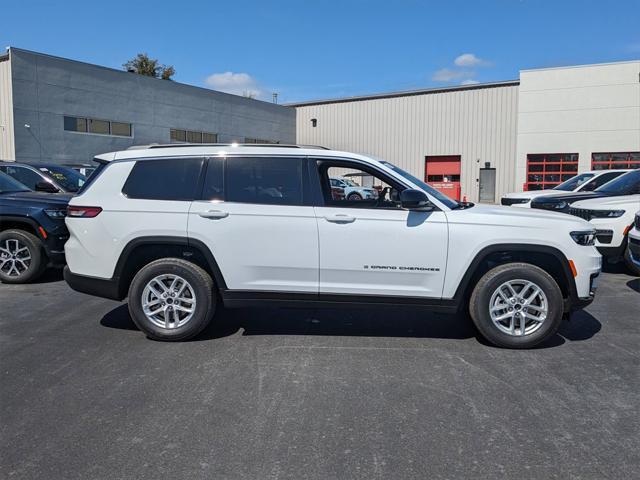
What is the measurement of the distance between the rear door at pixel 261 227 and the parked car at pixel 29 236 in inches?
142

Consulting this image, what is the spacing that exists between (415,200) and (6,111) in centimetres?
2546

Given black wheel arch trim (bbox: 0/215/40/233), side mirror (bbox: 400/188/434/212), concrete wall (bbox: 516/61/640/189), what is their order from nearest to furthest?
1. side mirror (bbox: 400/188/434/212)
2. black wheel arch trim (bbox: 0/215/40/233)
3. concrete wall (bbox: 516/61/640/189)

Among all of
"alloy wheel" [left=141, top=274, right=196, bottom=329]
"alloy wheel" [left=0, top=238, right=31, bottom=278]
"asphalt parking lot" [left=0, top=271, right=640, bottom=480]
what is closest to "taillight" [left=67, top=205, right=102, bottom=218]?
"alloy wheel" [left=141, top=274, right=196, bottom=329]

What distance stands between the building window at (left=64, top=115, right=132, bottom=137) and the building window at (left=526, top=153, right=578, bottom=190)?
23.1m

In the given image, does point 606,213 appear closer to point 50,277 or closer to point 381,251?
point 381,251

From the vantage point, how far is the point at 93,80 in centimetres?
2780

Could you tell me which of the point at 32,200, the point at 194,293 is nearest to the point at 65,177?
the point at 32,200

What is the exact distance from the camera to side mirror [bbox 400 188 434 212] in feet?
15.9

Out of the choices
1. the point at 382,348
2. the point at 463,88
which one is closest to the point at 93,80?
the point at 463,88

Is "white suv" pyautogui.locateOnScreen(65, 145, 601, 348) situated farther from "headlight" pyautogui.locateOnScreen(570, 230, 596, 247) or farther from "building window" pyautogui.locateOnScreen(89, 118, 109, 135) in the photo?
"building window" pyautogui.locateOnScreen(89, 118, 109, 135)

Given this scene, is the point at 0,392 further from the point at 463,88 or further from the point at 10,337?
the point at 463,88

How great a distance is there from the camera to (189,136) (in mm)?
33719

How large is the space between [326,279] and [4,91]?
25.2 m

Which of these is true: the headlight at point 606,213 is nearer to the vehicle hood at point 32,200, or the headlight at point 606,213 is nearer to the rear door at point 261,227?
the rear door at point 261,227
